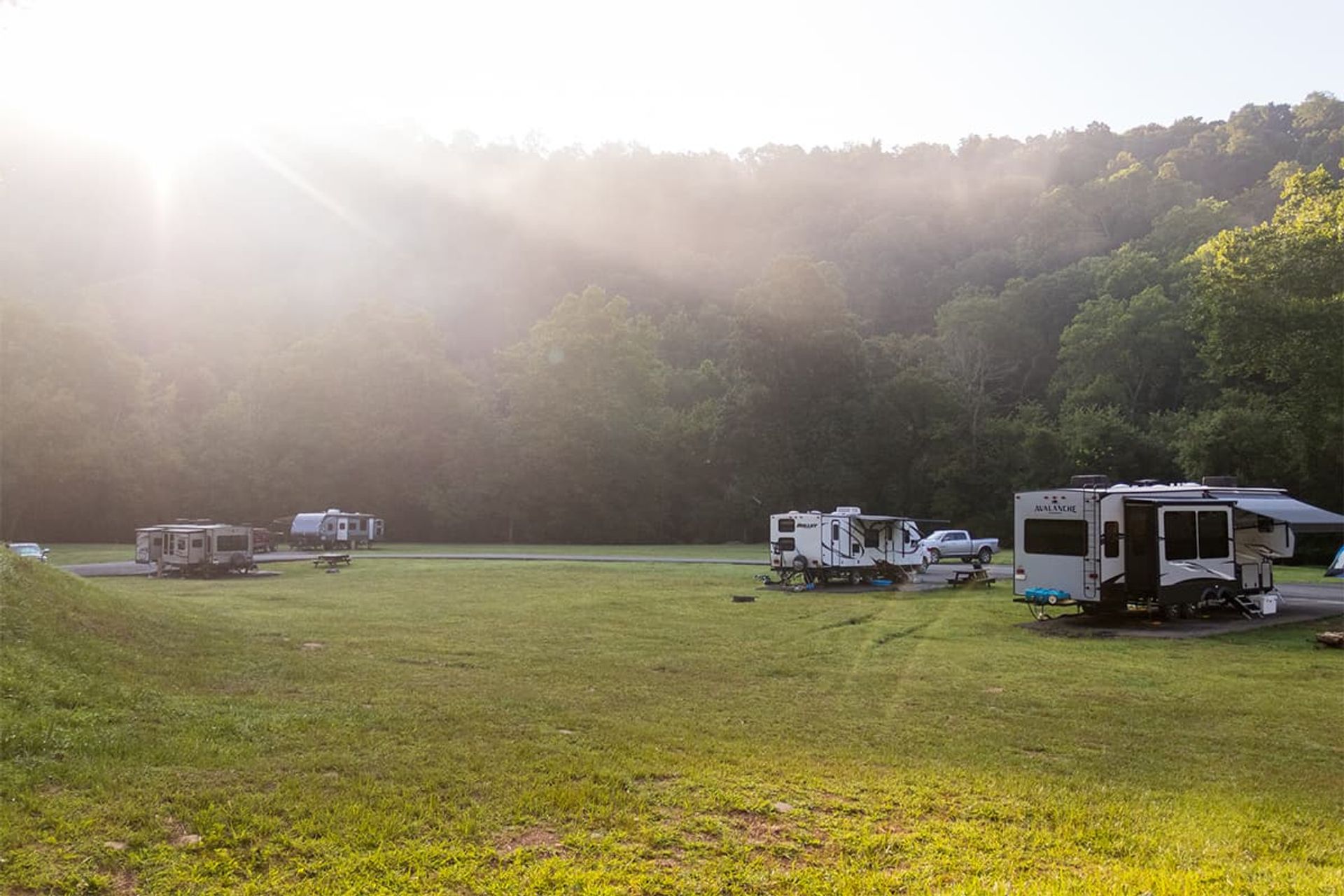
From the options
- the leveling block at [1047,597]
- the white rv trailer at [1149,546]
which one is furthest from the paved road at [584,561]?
the leveling block at [1047,597]

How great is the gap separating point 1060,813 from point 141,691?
24.7ft

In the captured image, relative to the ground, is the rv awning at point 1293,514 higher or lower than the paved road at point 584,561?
higher

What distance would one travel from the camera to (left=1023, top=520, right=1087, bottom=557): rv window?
641 inches

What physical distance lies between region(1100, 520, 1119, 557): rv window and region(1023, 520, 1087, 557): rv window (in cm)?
31

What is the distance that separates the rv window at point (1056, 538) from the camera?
1628 centimetres

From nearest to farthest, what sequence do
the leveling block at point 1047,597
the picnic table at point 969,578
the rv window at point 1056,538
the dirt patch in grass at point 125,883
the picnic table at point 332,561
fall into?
the dirt patch in grass at point 125,883
the rv window at point 1056,538
the leveling block at point 1047,597
the picnic table at point 969,578
the picnic table at point 332,561

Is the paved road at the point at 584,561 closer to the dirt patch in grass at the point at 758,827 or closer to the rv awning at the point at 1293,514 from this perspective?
the rv awning at the point at 1293,514

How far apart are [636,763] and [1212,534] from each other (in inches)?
578

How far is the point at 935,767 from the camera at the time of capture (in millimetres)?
6777

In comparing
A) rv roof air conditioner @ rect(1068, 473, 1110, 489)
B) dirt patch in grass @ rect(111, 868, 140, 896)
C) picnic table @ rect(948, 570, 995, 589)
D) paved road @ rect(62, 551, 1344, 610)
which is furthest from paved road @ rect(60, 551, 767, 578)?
dirt patch in grass @ rect(111, 868, 140, 896)

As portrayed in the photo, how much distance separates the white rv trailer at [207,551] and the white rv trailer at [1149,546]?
81.2 feet

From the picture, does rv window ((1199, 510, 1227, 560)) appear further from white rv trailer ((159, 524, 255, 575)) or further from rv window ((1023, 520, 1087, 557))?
white rv trailer ((159, 524, 255, 575))

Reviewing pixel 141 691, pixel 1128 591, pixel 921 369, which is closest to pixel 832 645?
pixel 1128 591

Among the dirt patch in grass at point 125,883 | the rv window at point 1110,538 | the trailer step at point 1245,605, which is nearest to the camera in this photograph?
the dirt patch in grass at point 125,883
